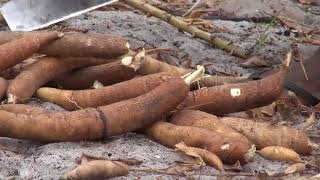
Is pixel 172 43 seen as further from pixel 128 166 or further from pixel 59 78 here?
pixel 128 166

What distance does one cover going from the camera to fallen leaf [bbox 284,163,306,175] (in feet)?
6.28

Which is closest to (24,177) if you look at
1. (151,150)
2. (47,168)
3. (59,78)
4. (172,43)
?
(47,168)

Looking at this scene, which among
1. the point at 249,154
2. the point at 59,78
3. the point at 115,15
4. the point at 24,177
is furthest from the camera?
the point at 115,15

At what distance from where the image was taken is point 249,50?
11.0 feet

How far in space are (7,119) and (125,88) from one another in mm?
410

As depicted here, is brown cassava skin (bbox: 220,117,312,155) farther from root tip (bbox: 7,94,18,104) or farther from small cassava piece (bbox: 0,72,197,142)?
root tip (bbox: 7,94,18,104)

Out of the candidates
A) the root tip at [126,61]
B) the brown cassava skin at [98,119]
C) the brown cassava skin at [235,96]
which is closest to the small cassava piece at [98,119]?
the brown cassava skin at [98,119]

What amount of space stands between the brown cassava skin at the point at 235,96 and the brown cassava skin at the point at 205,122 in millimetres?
62

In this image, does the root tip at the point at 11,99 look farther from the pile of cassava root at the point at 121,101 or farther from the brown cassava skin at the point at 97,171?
the brown cassava skin at the point at 97,171

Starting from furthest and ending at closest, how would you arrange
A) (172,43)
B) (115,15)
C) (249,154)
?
(115,15), (172,43), (249,154)

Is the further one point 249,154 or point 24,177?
point 249,154

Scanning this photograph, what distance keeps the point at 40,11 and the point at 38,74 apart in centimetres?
74

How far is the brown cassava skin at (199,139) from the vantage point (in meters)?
1.91

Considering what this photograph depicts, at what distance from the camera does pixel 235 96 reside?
2217mm
